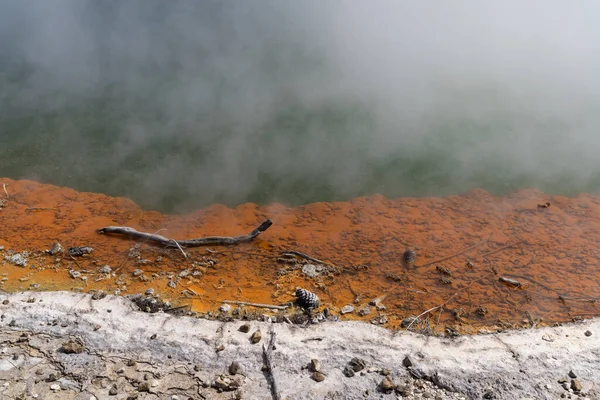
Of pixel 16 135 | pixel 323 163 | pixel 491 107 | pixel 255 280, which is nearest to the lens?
pixel 255 280

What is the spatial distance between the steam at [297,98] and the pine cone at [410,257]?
4.49 ft

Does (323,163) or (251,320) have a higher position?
(323,163)

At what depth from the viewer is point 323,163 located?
6.16 metres

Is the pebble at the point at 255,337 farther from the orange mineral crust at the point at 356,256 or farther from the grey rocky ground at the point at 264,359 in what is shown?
the orange mineral crust at the point at 356,256

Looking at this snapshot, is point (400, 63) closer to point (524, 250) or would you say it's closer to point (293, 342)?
point (524, 250)

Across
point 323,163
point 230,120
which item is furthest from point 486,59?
point 230,120

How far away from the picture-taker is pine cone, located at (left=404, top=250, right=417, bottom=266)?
4414 millimetres

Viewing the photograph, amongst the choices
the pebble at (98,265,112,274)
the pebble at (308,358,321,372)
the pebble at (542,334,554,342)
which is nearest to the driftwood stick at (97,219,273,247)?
the pebble at (98,265,112,274)

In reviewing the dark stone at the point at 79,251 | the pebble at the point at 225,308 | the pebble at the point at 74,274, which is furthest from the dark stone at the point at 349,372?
the dark stone at the point at 79,251

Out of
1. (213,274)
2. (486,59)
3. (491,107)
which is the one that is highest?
(486,59)

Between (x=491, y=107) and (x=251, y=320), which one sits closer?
(x=251, y=320)

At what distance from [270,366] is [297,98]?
5316 mm

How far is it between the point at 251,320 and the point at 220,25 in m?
8.29

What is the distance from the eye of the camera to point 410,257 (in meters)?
4.43
